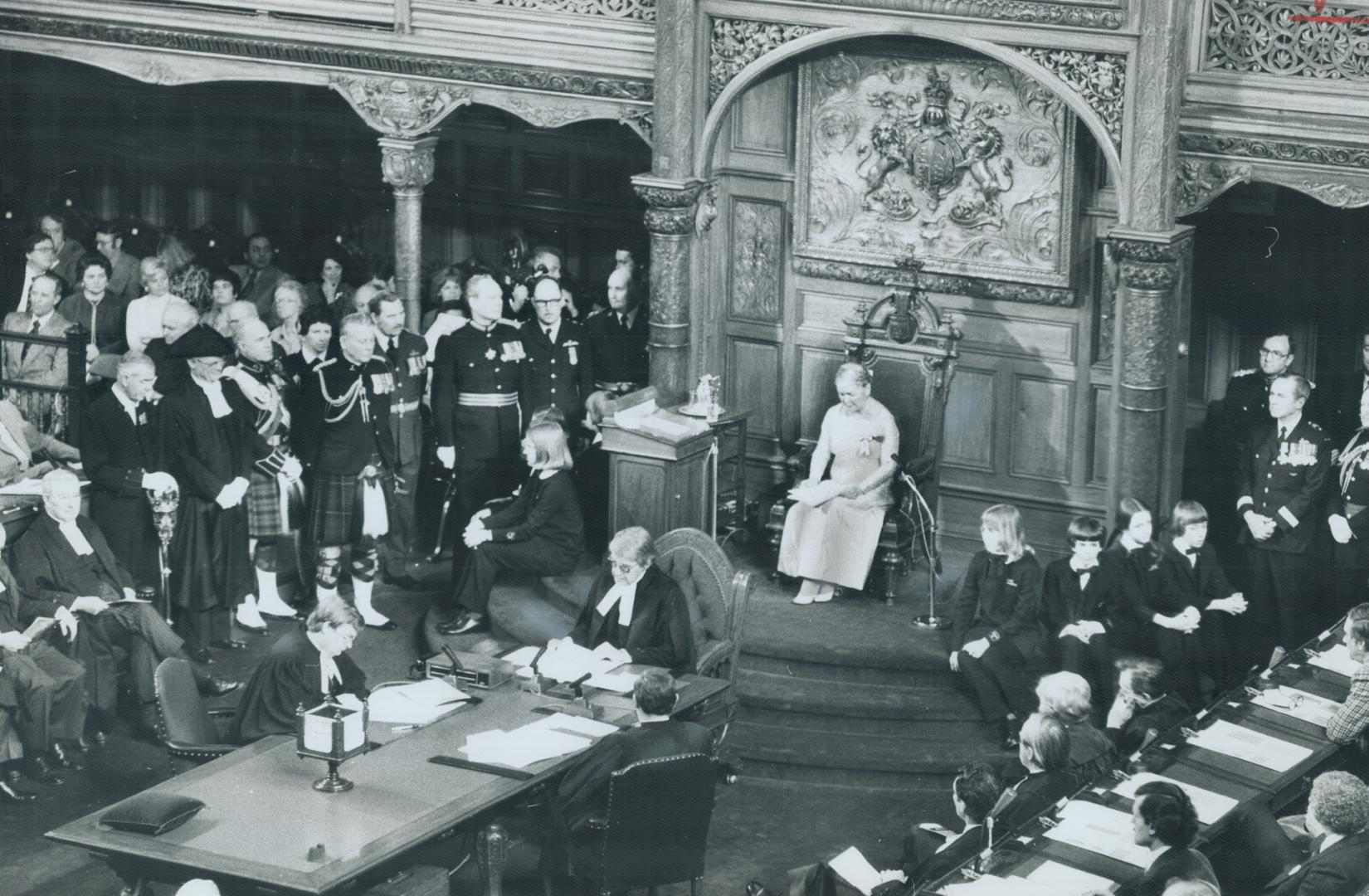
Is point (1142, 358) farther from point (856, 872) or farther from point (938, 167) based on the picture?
point (856, 872)

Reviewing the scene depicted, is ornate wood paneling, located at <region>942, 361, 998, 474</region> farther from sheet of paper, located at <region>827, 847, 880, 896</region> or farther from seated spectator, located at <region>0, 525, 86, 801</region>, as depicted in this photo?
seated spectator, located at <region>0, 525, 86, 801</region>

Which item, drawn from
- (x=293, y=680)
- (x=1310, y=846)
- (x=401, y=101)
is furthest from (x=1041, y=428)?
(x=293, y=680)

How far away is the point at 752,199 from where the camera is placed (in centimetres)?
1245

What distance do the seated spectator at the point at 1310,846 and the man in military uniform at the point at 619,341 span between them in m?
5.03

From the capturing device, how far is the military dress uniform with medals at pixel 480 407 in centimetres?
1179

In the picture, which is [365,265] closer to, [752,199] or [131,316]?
[131,316]

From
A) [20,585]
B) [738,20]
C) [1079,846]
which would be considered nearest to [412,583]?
[20,585]

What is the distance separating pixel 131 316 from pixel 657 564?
158 inches

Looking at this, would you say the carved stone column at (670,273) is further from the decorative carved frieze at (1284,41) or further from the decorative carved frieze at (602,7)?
the decorative carved frieze at (1284,41)

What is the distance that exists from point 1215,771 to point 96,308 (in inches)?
280

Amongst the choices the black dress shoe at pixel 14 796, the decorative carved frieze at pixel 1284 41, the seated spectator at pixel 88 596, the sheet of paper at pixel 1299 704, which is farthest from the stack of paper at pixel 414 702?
the decorative carved frieze at pixel 1284 41

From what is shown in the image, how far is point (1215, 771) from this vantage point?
8648 mm

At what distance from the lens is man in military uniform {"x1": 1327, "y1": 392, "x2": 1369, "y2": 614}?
1066 cm

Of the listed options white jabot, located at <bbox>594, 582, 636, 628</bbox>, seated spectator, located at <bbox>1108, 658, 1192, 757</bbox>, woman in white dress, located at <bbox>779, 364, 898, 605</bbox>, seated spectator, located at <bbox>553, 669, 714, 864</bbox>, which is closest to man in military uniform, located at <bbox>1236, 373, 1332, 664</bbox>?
seated spectator, located at <bbox>1108, 658, 1192, 757</bbox>
